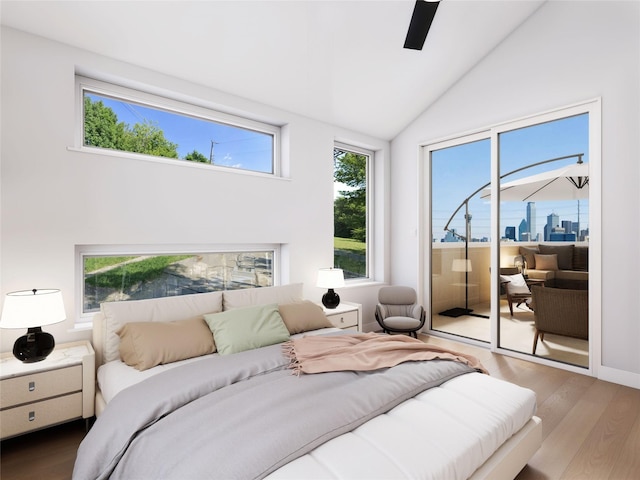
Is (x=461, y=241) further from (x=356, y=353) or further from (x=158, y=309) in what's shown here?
(x=158, y=309)

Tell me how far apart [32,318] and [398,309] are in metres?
3.52

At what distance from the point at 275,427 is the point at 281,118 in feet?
10.4

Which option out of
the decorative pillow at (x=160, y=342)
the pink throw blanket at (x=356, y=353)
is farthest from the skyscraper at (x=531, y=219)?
the decorative pillow at (x=160, y=342)

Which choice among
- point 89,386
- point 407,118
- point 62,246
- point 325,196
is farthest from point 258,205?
point 407,118

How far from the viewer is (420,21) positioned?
222 cm

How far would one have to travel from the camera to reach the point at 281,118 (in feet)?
12.5

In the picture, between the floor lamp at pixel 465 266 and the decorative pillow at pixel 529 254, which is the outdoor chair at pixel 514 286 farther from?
the floor lamp at pixel 465 266

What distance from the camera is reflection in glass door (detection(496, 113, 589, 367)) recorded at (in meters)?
3.31

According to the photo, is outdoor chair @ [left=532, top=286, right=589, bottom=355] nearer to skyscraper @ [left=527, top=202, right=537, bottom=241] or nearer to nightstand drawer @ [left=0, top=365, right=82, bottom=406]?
skyscraper @ [left=527, top=202, right=537, bottom=241]

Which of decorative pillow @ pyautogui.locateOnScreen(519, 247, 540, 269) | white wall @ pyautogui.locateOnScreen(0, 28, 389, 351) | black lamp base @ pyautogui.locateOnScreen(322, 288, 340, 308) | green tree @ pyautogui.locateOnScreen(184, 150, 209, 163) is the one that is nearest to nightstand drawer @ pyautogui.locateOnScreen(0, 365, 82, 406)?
white wall @ pyautogui.locateOnScreen(0, 28, 389, 351)

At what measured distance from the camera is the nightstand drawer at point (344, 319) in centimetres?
360

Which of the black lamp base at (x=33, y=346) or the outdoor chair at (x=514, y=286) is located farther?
the outdoor chair at (x=514, y=286)

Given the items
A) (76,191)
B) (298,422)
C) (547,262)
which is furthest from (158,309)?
(547,262)

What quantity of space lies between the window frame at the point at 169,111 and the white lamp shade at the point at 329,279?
124cm
